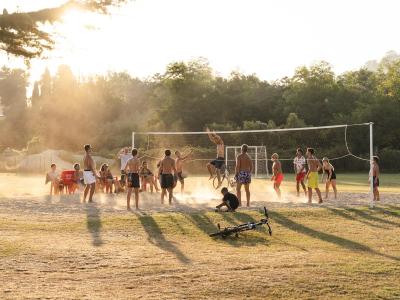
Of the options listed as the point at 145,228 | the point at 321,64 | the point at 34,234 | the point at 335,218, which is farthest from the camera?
the point at 321,64

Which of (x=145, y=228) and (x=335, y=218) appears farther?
(x=335, y=218)

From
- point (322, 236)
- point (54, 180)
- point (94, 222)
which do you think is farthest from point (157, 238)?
point (54, 180)

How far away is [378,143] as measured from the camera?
200 feet

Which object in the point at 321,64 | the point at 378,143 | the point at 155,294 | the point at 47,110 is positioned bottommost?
the point at 155,294

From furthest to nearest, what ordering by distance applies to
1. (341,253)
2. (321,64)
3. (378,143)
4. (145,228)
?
(321,64)
(378,143)
(145,228)
(341,253)

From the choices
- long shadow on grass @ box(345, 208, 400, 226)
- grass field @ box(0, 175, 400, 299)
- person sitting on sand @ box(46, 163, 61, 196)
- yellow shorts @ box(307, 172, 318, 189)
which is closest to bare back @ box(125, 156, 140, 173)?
grass field @ box(0, 175, 400, 299)

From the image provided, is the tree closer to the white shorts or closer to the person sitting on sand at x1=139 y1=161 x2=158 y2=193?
the white shorts

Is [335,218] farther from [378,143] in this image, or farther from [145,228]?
[378,143]

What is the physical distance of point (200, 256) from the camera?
11.5 metres

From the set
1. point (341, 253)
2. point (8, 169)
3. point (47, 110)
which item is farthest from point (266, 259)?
point (47, 110)

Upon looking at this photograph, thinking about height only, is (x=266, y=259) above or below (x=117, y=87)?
below

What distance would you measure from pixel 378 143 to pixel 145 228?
4992cm

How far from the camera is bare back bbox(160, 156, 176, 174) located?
1861 cm

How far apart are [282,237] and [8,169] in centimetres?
4453
